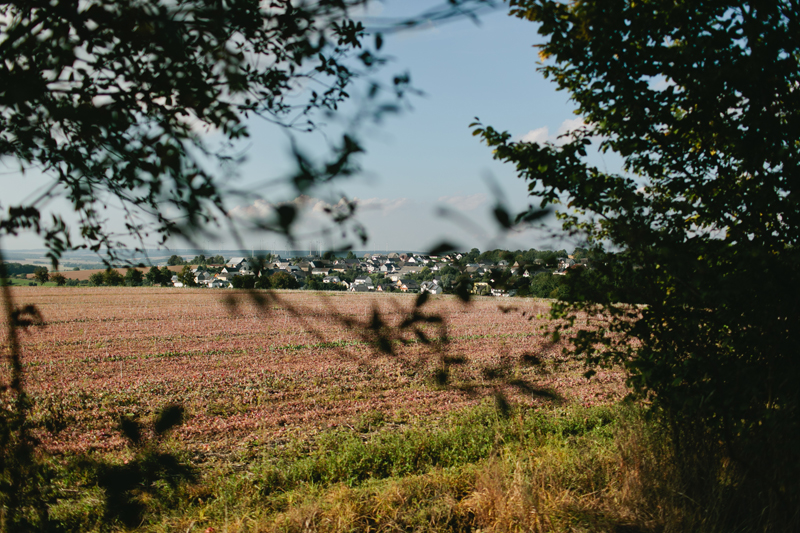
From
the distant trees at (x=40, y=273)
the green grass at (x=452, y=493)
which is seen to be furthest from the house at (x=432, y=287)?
the green grass at (x=452, y=493)

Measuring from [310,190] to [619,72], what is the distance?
8.31 ft

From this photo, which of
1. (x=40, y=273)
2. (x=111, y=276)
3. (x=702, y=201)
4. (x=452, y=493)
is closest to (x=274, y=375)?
(x=452, y=493)

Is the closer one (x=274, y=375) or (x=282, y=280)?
(x=282, y=280)

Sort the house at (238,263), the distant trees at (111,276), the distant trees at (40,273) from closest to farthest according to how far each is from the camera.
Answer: the house at (238,263) < the distant trees at (111,276) < the distant trees at (40,273)

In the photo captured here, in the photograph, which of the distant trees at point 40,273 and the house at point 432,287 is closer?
the house at point 432,287

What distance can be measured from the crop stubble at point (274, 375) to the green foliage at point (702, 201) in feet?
2.48

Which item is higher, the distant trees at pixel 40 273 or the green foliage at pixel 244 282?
the green foliage at pixel 244 282

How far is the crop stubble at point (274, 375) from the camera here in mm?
1392

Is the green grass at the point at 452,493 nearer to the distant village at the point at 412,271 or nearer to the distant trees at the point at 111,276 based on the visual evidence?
the distant trees at the point at 111,276

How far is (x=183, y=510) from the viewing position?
394cm

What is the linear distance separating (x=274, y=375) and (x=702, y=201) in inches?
376

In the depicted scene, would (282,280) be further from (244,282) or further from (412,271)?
(412,271)

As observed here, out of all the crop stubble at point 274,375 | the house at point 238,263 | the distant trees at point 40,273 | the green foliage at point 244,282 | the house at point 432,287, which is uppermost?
the house at point 238,263

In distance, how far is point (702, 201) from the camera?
281cm
